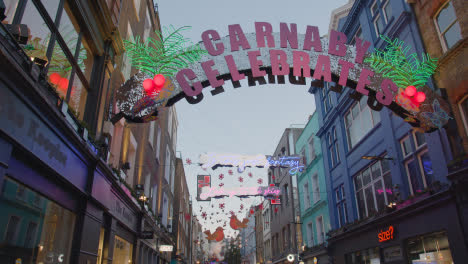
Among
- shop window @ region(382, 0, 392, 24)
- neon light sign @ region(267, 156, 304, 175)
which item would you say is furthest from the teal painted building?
shop window @ region(382, 0, 392, 24)

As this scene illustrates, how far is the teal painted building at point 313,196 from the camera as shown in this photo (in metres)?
23.5

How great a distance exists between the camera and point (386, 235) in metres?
14.0

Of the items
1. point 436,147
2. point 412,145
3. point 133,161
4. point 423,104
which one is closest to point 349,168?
point 412,145

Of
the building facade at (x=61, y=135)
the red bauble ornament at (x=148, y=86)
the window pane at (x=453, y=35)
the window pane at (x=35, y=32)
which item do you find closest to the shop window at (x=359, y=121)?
the window pane at (x=453, y=35)

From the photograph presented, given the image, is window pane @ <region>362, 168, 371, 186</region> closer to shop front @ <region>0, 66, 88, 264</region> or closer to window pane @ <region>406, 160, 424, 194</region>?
window pane @ <region>406, 160, 424, 194</region>

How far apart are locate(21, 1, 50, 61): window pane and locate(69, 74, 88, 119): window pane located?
1.59 metres

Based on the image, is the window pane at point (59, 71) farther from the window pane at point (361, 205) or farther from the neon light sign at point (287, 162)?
the window pane at point (361, 205)

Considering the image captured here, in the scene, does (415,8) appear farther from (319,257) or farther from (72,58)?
(319,257)

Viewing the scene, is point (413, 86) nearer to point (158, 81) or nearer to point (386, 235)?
point (386, 235)

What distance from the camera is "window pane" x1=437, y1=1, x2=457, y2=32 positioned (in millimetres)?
11516

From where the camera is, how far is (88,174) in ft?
27.2

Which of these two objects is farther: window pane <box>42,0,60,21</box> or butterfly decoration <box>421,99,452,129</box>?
butterfly decoration <box>421,99,452,129</box>

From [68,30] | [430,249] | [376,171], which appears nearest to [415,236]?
[430,249]

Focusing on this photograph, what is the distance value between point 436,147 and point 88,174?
10.9 metres
